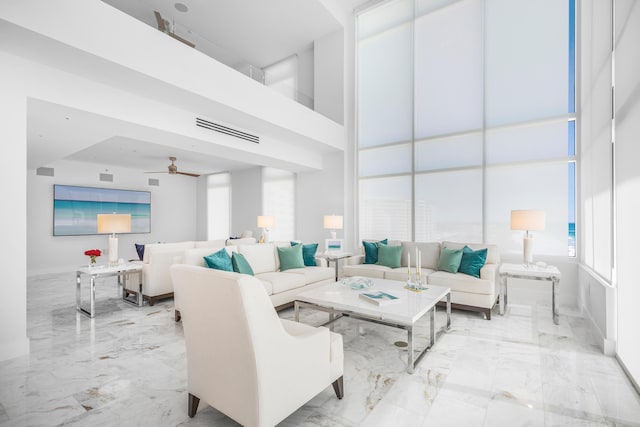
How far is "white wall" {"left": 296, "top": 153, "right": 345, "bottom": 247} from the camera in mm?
6809

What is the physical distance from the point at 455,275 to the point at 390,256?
42.1 inches

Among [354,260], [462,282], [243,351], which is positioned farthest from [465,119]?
[243,351]

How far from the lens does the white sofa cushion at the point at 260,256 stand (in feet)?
13.9

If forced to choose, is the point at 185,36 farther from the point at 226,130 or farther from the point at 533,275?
the point at 533,275

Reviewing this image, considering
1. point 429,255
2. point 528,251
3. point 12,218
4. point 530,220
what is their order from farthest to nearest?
point 429,255
point 528,251
point 530,220
point 12,218

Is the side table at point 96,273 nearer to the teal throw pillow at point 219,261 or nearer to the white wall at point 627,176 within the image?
the teal throw pillow at point 219,261

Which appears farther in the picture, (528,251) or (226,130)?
(226,130)

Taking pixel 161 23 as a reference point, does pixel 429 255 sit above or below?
below

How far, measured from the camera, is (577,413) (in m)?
1.91

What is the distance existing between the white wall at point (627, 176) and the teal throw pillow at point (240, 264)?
3582 millimetres

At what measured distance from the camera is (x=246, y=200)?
9.26m

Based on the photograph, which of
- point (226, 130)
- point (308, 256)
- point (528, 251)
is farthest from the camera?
point (226, 130)

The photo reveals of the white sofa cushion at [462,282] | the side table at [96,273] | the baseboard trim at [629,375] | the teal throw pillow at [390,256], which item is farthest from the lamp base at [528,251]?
the side table at [96,273]

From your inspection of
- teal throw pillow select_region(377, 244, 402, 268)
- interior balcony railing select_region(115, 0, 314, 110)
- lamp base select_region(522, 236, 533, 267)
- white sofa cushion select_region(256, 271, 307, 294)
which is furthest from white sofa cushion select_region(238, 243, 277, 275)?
lamp base select_region(522, 236, 533, 267)
